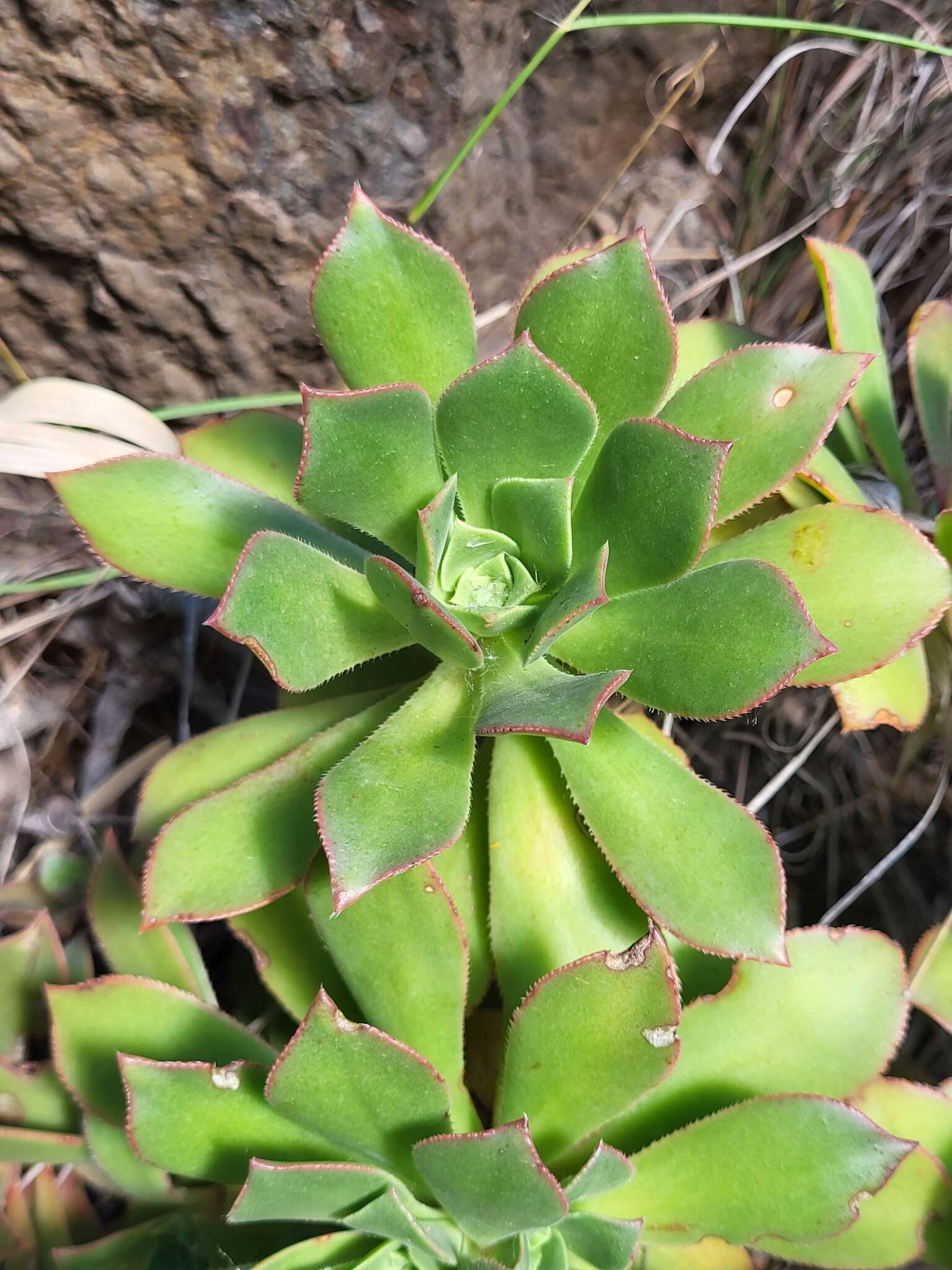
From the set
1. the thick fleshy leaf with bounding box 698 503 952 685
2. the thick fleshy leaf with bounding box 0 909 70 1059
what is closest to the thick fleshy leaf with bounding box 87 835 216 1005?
the thick fleshy leaf with bounding box 0 909 70 1059

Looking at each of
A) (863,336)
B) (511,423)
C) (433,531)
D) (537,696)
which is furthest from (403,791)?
(863,336)

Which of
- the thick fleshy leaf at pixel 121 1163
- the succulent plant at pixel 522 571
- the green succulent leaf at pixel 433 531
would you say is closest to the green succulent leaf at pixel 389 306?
the succulent plant at pixel 522 571

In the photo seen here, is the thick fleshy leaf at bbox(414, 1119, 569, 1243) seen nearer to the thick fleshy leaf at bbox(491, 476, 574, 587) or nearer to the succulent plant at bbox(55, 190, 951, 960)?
the succulent plant at bbox(55, 190, 951, 960)

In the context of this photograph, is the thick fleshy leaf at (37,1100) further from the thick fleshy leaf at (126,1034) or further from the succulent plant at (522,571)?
the succulent plant at (522,571)

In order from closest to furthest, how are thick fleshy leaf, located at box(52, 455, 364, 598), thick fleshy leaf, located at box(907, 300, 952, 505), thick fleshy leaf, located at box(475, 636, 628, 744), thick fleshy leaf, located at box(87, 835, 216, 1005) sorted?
thick fleshy leaf, located at box(475, 636, 628, 744)
thick fleshy leaf, located at box(52, 455, 364, 598)
thick fleshy leaf, located at box(87, 835, 216, 1005)
thick fleshy leaf, located at box(907, 300, 952, 505)

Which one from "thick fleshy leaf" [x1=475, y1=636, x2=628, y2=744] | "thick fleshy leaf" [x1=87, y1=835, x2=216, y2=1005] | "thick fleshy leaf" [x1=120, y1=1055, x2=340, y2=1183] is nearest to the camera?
"thick fleshy leaf" [x1=475, y1=636, x2=628, y2=744]

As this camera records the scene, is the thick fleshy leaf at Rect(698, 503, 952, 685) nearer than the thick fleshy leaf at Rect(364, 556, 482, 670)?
No

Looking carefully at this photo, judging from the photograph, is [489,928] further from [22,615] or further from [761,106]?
[761,106]
